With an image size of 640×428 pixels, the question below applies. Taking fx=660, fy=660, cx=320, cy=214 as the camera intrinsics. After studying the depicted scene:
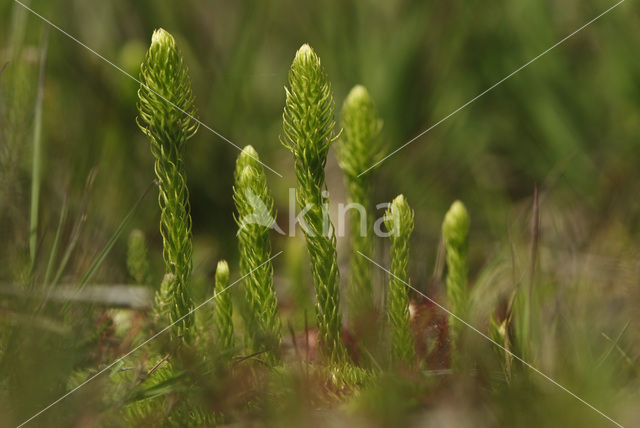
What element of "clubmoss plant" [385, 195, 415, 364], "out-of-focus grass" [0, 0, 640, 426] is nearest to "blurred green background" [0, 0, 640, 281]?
"out-of-focus grass" [0, 0, 640, 426]

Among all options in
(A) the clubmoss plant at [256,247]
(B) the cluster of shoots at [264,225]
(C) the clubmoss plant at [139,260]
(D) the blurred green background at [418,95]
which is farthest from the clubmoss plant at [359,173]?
(D) the blurred green background at [418,95]

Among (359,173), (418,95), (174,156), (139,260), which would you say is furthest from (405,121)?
(174,156)

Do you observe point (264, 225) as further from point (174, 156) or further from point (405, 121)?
point (405, 121)

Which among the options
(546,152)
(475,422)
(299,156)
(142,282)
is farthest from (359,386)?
(546,152)

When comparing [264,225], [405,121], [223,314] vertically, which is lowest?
[223,314]

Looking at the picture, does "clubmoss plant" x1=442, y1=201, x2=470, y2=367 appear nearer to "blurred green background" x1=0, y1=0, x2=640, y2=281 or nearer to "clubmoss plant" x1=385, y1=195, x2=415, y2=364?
"clubmoss plant" x1=385, y1=195, x2=415, y2=364

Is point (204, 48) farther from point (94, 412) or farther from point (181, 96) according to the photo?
point (94, 412)

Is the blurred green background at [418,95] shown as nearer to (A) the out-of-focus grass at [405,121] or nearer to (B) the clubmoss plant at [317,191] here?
(A) the out-of-focus grass at [405,121]
